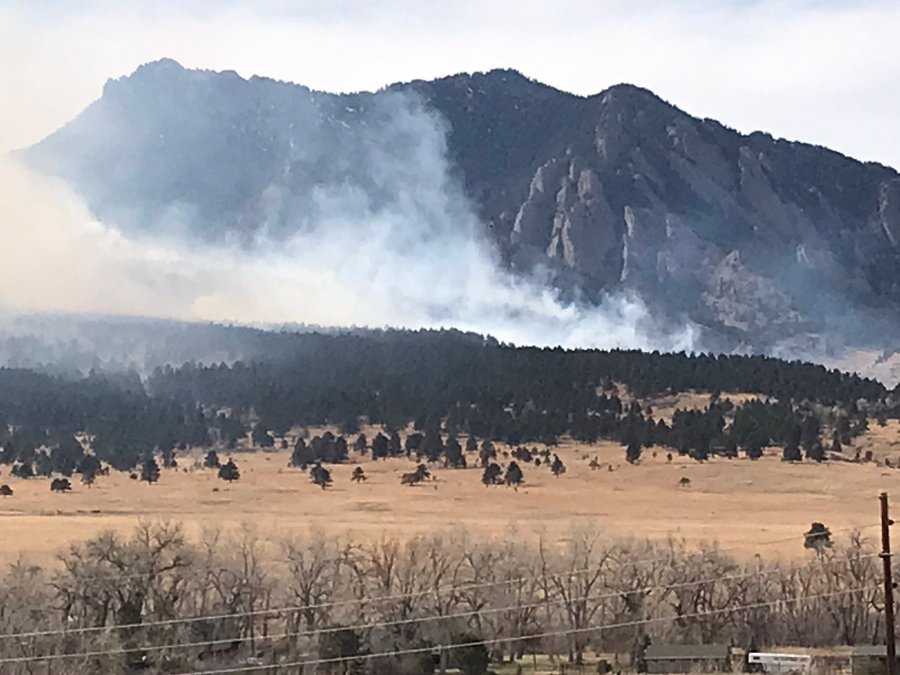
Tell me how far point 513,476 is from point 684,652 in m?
73.3

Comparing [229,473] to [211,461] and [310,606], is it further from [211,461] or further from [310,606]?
[310,606]

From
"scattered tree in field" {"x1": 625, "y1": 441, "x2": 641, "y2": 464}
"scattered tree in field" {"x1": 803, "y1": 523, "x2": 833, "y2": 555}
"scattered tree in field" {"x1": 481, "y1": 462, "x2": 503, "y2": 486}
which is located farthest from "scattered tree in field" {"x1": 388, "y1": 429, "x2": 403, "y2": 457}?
"scattered tree in field" {"x1": 803, "y1": 523, "x2": 833, "y2": 555}

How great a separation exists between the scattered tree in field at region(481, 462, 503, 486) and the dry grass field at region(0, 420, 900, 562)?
1.94 metres

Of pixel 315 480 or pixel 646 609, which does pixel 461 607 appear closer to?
pixel 646 609

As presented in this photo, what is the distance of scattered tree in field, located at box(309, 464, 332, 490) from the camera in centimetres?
13575

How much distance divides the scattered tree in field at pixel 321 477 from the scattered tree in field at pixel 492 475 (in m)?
15.9

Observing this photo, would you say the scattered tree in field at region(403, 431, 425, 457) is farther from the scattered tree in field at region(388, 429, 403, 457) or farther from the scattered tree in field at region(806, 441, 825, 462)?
the scattered tree in field at region(806, 441, 825, 462)

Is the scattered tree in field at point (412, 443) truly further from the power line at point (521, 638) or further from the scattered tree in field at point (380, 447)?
the power line at point (521, 638)

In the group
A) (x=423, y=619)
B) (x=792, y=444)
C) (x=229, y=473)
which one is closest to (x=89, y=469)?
(x=229, y=473)

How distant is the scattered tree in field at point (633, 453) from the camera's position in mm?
149375

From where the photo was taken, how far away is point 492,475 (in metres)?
138

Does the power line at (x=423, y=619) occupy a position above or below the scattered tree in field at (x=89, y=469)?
below

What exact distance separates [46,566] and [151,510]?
4371cm

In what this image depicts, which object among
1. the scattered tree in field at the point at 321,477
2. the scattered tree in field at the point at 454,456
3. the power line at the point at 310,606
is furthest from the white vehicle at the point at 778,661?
the scattered tree in field at the point at 454,456
